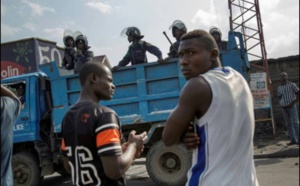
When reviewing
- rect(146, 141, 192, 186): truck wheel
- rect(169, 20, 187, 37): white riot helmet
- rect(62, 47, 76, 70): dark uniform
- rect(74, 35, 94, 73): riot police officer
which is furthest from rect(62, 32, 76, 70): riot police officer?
rect(146, 141, 192, 186): truck wheel

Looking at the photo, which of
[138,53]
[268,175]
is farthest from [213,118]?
[138,53]

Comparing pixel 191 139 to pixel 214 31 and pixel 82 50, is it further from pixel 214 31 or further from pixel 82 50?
pixel 82 50

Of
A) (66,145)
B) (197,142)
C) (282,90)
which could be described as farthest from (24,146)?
(282,90)

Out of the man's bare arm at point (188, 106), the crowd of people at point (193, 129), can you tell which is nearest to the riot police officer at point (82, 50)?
the crowd of people at point (193, 129)

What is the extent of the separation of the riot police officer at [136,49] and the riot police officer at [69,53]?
1241 millimetres

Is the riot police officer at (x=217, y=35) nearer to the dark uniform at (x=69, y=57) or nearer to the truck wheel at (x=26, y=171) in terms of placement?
the dark uniform at (x=69, y=57)

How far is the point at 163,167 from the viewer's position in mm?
5355

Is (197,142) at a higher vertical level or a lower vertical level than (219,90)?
lower

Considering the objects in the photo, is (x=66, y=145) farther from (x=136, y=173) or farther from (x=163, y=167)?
(x=136, y=173)

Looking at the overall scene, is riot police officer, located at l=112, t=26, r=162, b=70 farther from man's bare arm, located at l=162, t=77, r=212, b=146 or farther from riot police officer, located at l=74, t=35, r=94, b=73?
man's bare arm, located at l=162, t=77, r=212, b=146

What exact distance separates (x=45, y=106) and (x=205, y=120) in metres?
5.15

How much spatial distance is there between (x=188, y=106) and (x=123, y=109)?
4255mm

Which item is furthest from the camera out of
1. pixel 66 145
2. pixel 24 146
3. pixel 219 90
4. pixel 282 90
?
pixel 282 90

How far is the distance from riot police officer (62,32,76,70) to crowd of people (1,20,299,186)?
5.18m
